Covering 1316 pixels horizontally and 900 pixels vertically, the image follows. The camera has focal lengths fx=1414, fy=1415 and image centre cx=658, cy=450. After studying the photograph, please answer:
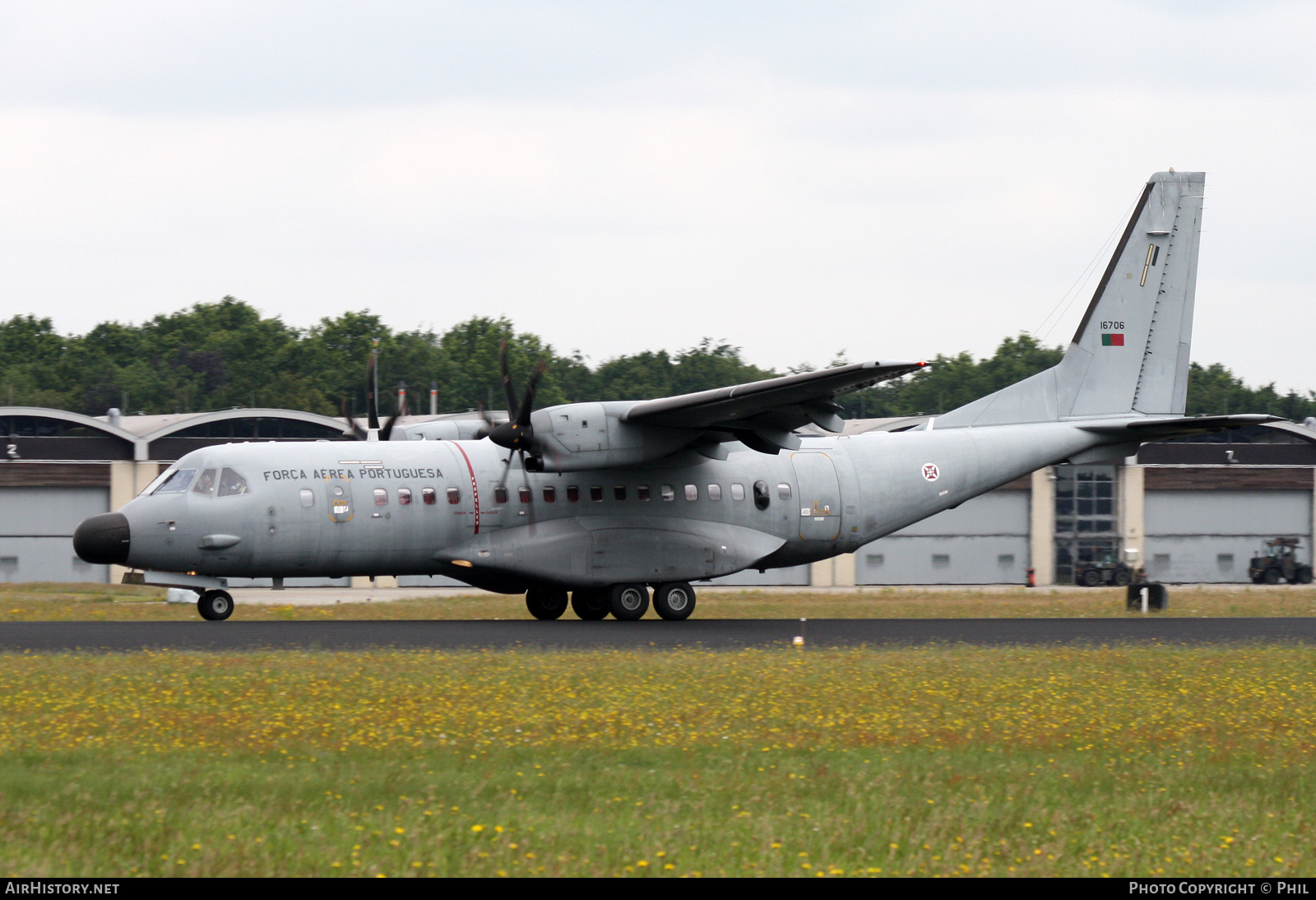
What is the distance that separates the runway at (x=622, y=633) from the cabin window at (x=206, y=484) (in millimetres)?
2305

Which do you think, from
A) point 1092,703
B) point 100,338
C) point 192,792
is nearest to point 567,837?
point 192,792

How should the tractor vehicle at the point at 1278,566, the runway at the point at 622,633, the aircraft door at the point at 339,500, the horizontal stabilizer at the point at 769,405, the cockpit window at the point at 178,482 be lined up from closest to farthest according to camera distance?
the runway at the point at 622,633 < the horizontal stabilizer at the point at 769,405 < the cockpit window at the point at 178,482 < the aircraft door at the point at 339,500 < the tractor vehicle at the point at 1278,566

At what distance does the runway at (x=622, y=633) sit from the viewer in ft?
68.2

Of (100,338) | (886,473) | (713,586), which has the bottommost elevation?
(713,586)

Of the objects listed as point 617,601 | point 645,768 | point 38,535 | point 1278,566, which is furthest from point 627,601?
point 1278,566

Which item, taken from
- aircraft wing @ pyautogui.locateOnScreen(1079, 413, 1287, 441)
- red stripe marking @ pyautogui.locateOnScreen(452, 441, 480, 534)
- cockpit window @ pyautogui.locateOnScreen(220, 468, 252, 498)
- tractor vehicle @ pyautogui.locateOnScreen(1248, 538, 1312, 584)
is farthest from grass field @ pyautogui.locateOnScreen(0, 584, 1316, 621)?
tractor vehicle @ pyautogui.locateOnScreen(1248, 538, 1312, 584)

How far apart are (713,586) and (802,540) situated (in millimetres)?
21153

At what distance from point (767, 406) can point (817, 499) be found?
4.38 metres

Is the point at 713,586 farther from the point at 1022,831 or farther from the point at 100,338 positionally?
the point at 100,338

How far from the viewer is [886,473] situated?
29.2 m

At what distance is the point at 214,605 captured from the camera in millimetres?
25828

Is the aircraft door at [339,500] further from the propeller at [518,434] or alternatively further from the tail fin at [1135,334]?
the tail fin at [1135,334]

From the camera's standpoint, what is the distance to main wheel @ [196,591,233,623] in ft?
84.3

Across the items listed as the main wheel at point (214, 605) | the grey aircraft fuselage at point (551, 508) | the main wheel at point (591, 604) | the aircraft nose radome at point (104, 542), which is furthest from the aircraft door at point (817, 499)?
the aircraft nose radome at point (104, 542)
